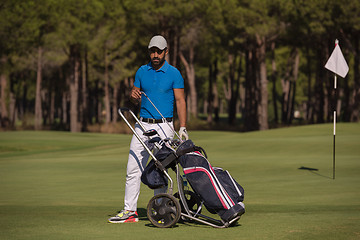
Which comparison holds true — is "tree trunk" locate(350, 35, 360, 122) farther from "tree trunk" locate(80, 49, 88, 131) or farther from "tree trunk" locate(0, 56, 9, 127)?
"tree trunk" locate(0, 56, 9, 127)

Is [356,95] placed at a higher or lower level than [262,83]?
lower

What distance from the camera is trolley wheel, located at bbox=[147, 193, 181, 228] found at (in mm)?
8108


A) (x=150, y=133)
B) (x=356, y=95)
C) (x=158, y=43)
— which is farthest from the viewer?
(x=356, y=95)

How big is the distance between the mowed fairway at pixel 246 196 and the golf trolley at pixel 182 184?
20cm

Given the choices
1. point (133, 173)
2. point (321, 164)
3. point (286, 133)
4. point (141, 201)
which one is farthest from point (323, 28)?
point (133, 173)

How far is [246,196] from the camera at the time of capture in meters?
12.2

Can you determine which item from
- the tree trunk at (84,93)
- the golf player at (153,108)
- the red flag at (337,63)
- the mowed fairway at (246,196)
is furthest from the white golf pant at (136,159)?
the tree trunk at (84,93)

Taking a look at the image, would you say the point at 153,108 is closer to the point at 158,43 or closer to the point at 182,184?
the point at 158,43

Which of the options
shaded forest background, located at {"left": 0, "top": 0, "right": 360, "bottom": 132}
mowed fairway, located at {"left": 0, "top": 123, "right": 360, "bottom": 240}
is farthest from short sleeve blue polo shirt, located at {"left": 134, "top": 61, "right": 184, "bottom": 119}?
shaded forest background, located at {"left": 0, "top": 0, "right": 360, "bottom": 132}

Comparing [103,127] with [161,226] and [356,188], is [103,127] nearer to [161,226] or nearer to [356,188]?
[356,188]

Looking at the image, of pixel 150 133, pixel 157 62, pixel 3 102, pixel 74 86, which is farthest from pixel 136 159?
pixel 3 102

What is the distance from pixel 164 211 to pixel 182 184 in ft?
1.48

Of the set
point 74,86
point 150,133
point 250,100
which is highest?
point 74,86

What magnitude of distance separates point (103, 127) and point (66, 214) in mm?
42678
